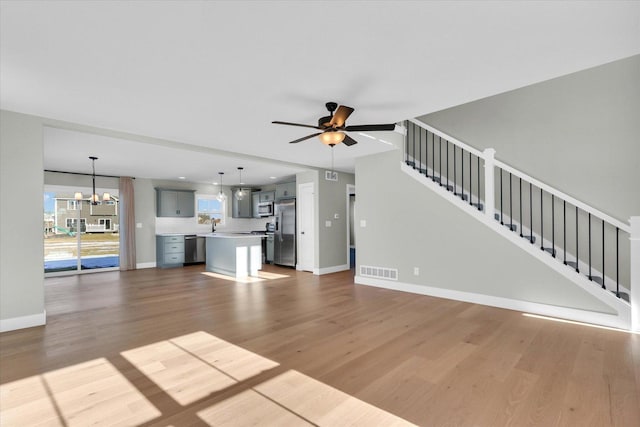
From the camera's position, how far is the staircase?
13.1ft

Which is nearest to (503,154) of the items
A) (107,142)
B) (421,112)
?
(421,112)

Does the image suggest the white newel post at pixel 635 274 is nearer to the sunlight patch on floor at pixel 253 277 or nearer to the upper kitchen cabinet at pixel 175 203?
the sunlight patch on floor at pixel 253 277

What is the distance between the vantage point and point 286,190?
8.39 m

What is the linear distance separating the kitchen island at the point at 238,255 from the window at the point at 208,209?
2708 millimetres

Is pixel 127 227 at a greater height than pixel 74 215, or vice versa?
pixel 74 215

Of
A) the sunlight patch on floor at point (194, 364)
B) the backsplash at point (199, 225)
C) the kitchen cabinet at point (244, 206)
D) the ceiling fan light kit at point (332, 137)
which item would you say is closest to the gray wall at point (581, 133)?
the ceiling fan light kit at point (332, 137)

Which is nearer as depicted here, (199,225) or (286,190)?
(286,190)

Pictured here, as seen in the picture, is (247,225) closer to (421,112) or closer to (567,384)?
(421,112)

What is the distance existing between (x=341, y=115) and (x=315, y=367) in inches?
93.9

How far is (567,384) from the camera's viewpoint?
230cm

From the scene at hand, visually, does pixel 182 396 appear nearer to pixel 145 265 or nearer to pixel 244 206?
pixel 145 265

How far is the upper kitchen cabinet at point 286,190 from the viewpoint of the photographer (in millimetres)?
8195

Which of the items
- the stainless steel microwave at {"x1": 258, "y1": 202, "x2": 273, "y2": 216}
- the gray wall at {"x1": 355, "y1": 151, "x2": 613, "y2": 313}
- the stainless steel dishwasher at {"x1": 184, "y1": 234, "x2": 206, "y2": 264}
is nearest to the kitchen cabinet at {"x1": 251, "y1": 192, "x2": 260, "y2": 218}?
the stainless steel microwave at {"x1": 258, "y1": 202, "x2": 273, "y2": 216}

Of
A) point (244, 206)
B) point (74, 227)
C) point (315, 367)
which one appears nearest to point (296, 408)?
point (315, 367)
